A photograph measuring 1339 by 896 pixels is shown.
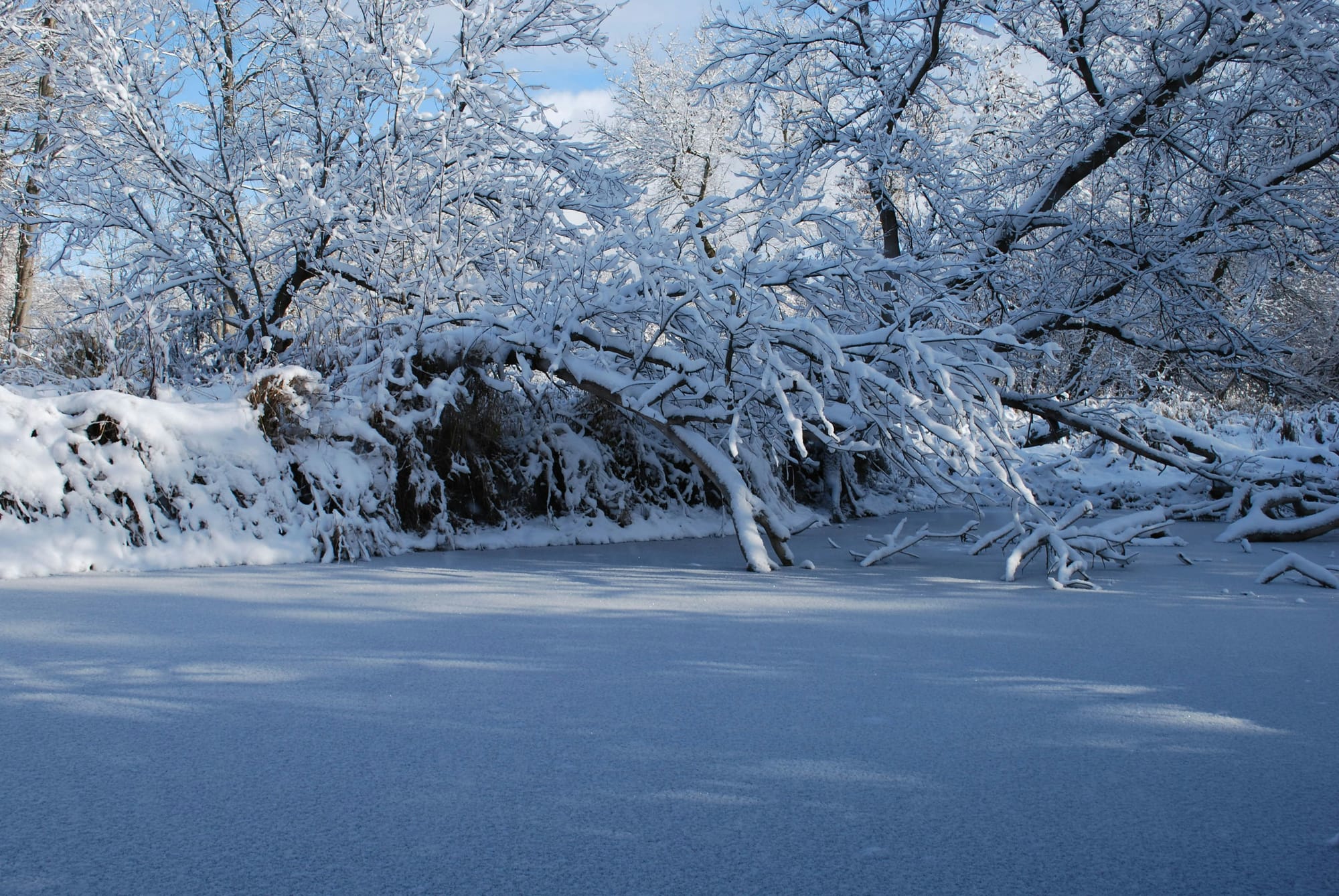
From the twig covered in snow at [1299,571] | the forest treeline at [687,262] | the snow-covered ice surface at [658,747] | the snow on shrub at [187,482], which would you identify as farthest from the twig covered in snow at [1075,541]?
the snow on shrub at [187,482]

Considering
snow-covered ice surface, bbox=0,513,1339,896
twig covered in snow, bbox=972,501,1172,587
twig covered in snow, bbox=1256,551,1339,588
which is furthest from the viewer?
twig covered in snow, bbox=972,501,1172,587

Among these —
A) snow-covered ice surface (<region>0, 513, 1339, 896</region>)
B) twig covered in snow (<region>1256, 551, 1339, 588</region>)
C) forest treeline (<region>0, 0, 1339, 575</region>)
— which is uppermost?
forest treeline (<region>0, 0, 1339, 575</region>)

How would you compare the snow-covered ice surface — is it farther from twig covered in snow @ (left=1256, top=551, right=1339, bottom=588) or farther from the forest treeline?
the forest treeline

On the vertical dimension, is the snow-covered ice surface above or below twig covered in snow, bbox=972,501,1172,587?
below

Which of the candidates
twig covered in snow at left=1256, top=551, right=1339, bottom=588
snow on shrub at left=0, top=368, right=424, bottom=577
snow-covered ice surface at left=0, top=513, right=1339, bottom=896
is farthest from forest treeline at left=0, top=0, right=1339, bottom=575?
snow-covered ice surface at left=0, top=513, right=1339, bottom=896

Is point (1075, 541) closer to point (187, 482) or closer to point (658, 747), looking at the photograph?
point (658, 747)

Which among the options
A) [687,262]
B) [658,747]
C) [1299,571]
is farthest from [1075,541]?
[658,747]

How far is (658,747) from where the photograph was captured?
6.26 ft

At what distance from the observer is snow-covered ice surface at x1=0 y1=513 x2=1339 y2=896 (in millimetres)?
1374

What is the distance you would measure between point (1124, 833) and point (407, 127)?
23.2 feet

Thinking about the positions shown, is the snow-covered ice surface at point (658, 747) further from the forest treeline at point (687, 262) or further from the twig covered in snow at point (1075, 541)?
the forest treeline at point (687, 262)

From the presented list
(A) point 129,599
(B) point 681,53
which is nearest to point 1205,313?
(A) point 129,599

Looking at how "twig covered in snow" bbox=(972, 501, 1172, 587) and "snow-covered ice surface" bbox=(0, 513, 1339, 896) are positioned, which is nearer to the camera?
"snow-covered ice surface" bbox=(0, 513, 1339, 896)

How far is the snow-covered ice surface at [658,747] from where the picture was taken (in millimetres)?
1374
